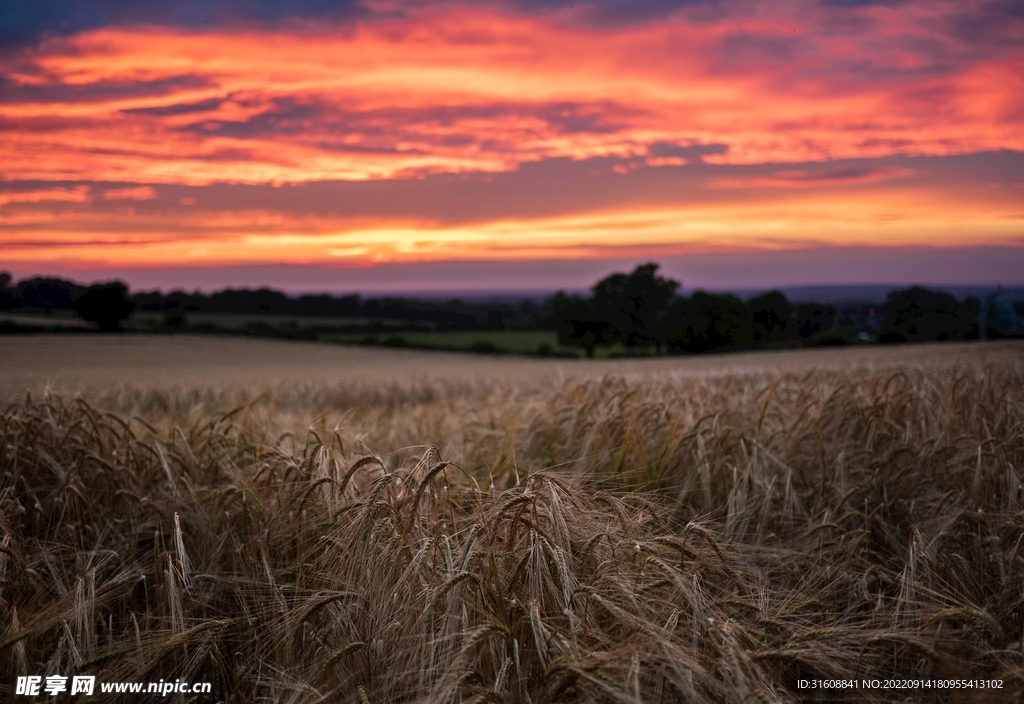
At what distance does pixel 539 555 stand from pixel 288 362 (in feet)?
81.5

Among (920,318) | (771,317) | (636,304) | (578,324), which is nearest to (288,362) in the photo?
(578,324)

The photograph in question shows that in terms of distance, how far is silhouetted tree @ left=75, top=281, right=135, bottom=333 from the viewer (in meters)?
33.3

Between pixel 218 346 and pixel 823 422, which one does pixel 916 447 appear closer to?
pixel 823 422

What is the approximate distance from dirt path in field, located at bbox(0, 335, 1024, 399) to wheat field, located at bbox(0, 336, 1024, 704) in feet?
30.0

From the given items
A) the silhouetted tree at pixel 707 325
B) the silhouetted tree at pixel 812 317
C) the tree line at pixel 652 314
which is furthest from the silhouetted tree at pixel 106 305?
the silhouetted tree at pixel 812 317

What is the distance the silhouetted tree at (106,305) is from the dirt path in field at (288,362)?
229cm

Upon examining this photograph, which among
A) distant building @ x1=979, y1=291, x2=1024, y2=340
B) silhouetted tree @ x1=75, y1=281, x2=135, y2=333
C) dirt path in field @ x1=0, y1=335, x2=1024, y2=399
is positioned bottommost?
dirt path in field @ x1=0, y1=335, x2=1024, y2=399

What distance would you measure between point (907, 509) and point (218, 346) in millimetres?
32552

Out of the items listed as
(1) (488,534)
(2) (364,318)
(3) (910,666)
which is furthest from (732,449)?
(2) (364,318)

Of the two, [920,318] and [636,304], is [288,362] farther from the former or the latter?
[636,304]

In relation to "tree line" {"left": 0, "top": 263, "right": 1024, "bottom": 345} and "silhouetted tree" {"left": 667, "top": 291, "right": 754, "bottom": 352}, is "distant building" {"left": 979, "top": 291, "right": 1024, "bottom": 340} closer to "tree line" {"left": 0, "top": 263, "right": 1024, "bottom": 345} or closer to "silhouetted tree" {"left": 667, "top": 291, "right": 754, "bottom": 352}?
"tree line" {"left": 0, "top": 263, "right": 1024, "bottom": 345}

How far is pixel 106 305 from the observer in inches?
1310

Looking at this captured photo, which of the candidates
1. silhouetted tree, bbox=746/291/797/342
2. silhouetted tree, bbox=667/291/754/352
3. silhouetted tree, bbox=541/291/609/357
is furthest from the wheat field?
silhouetted tree, bbox=746/291/797/342

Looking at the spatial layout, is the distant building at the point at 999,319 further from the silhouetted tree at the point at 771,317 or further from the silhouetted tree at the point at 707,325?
the silhouetted tree at the point at 771,317
